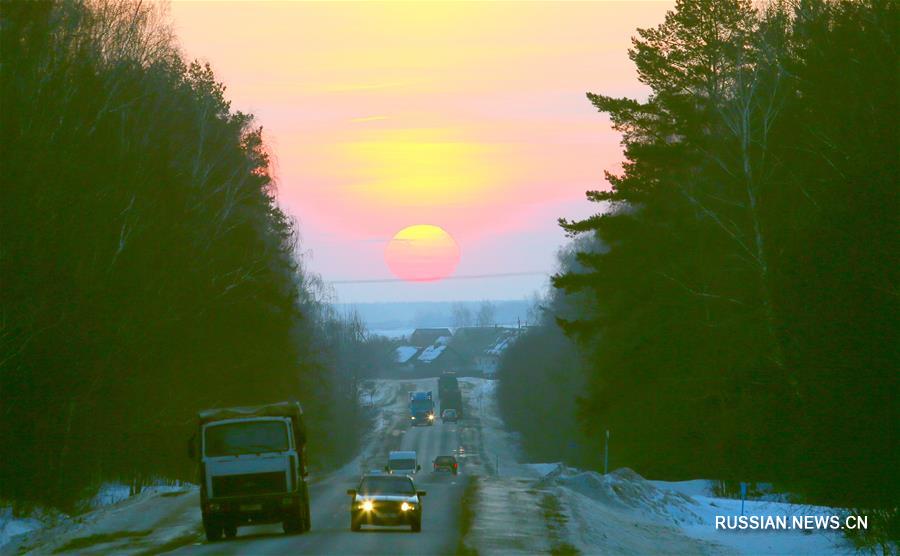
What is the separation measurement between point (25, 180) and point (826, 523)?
65.0 feet

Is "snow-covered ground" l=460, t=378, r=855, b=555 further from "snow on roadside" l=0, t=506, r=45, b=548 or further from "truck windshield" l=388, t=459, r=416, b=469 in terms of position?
"truck windshield" l=388, t=459, r=416, b=469

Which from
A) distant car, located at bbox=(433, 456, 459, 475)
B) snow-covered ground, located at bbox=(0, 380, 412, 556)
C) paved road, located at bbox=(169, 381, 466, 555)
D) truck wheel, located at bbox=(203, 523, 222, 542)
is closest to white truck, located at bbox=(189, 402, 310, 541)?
truck wheel, located at bbox=(203, 523, 222, 542)

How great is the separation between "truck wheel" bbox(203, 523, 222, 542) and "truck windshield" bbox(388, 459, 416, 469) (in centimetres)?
3993

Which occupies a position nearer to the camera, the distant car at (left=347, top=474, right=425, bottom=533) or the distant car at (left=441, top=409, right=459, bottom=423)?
the distant car at (left=347, top=474, right=425, bottom=533)

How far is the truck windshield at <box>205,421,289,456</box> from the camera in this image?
27125 mm

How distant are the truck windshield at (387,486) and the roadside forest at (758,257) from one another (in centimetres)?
869

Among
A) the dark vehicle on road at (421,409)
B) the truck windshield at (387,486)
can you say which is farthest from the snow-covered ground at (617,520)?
the dark vehicle on road at (421,409)

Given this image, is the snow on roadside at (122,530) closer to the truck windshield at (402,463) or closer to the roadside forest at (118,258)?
the roadside forest at (118,258)

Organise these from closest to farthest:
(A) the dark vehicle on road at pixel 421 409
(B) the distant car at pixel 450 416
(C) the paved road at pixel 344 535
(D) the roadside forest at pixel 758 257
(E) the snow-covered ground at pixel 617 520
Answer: (C) the paved road at pixel 344 535, (D) the roadside forest at pixel 758 257, (E) the snow-covered ground at pixel 617 520, (A) the dark vehicle on road at pixel 421 409, (B) the distant car at pixel 450 416

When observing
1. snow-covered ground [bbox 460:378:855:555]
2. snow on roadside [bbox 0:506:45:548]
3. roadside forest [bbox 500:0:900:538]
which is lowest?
snow-covered ground [bbox 460:378:855:555]

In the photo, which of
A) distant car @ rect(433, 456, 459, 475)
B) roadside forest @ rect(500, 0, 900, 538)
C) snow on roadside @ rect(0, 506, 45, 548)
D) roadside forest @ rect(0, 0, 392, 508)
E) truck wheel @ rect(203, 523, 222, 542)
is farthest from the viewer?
distant car @ rect(433, 456, 459, 475)

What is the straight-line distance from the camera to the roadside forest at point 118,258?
98.3 feet

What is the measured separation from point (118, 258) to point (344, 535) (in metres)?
14.6

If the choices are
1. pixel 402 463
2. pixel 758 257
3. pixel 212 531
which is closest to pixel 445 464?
pixel 402 463
